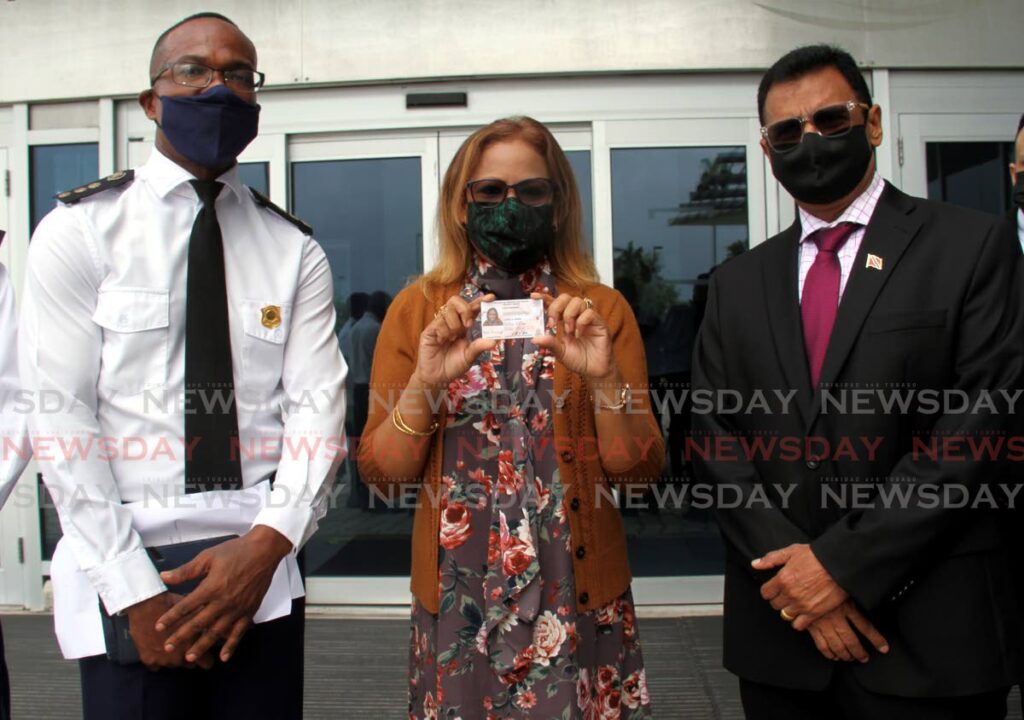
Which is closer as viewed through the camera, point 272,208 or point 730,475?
point 730,475

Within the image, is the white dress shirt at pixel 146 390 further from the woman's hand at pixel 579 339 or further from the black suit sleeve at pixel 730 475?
the black suit sleeve at pixel 730 475

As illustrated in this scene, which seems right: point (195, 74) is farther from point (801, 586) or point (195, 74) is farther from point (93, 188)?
point (801, 586)

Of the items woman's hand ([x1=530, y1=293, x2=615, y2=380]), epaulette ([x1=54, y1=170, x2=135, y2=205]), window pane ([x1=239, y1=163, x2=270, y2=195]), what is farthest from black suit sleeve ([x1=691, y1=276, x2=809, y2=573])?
window pane ([x1=239, y1=163, x2=270, y2=195])

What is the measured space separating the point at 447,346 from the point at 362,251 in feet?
10.4

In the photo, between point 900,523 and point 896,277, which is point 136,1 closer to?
point 896,277

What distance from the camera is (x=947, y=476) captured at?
156 cm

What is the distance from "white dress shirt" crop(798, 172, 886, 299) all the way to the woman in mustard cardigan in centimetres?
45

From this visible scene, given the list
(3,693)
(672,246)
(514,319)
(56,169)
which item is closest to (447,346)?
(514,319)

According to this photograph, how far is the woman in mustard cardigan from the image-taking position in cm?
168

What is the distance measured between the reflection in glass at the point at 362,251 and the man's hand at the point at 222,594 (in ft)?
10.3

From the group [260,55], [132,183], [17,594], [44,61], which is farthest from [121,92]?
[132,183]

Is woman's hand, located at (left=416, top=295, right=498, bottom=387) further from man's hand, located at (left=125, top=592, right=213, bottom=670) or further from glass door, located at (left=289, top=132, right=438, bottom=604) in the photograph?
glass door, located at (left=289, top=132, right=438, bottom=604)

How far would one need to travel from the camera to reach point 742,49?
4.32m

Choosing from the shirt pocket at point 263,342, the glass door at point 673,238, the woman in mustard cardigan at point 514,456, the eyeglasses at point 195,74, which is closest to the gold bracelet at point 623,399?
the woman in mustard cardigan at point 514,456
